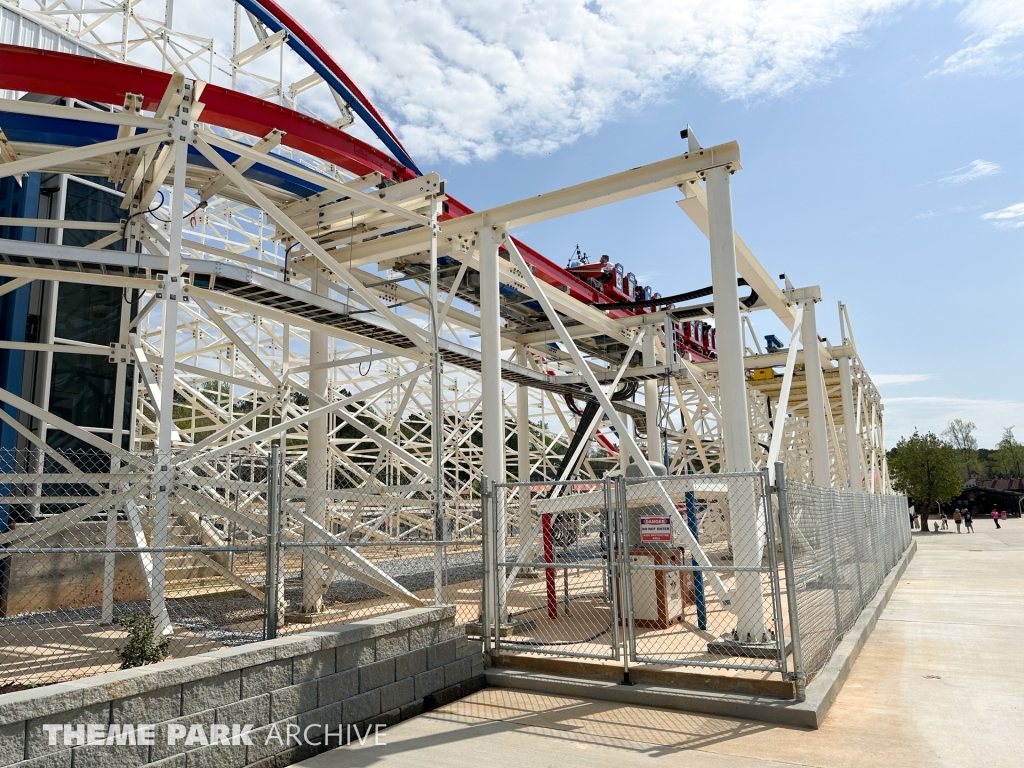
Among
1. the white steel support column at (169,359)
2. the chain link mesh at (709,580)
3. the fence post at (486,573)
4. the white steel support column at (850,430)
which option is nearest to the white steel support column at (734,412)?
the chain link mesh at (709,580)

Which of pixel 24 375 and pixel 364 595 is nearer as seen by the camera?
pixel 24 375

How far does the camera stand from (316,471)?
11.0m

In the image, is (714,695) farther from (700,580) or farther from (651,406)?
(651,406)

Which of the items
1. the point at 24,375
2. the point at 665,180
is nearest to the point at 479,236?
the point at 665,180

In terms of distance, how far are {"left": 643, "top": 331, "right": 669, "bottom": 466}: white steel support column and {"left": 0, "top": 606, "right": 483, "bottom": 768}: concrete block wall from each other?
8892 millimetres

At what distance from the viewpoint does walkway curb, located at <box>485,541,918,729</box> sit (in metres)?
6.09

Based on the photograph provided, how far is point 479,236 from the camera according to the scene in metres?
10.5

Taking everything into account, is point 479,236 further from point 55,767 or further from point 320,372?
point 55,767

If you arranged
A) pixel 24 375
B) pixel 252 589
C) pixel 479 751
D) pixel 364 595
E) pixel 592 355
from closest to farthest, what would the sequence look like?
pixel 479 751 → pixel 252 589 → pixel 24 375 → pixel 364 595 → pixel 592 355

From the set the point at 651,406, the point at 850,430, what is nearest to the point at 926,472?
the point at 850,430

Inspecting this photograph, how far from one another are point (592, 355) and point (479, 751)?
13983mm

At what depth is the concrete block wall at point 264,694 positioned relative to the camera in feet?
12.9

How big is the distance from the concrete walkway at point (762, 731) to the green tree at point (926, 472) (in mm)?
41599

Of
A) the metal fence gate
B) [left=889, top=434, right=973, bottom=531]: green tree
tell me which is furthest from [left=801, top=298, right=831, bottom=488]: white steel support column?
[left=889, top=434, right=973, bottom=531]: green tree
